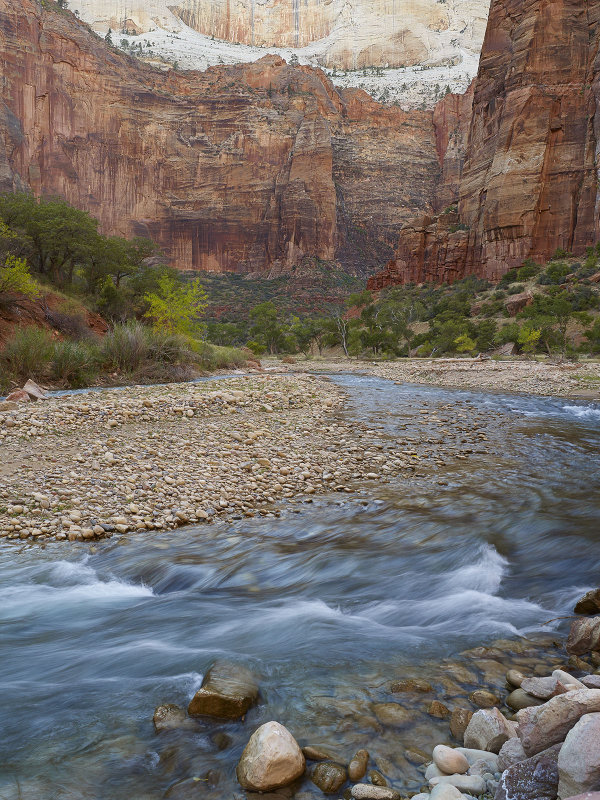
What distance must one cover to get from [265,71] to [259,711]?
144871 millimetres

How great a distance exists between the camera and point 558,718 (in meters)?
2.14

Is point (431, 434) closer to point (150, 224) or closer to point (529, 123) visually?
point (529, 123)

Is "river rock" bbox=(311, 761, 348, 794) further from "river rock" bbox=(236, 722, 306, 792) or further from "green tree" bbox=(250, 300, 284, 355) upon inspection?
"green tree" bbox=(250, 300, 284, 355)

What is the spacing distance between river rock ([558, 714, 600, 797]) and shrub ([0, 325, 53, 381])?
16674mm

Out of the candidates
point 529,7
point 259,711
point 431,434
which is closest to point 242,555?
point 259,711

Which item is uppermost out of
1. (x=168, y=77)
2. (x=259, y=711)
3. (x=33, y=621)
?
(x=168, y=77)

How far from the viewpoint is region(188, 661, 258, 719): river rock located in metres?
2.89

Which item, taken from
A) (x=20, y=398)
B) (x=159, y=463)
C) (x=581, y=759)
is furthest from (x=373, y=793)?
(x=20, y=398)

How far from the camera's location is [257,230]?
114125 mm

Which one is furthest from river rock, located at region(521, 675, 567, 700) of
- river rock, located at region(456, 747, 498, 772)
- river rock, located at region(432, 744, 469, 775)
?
river rock, located at region(432, 744, 469, 775)

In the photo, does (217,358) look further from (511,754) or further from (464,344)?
(511,754)

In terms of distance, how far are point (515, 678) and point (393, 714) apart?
76cm

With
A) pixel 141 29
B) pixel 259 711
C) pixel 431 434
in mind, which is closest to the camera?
pixel 259 711

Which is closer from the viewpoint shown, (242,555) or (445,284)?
(242,555)
